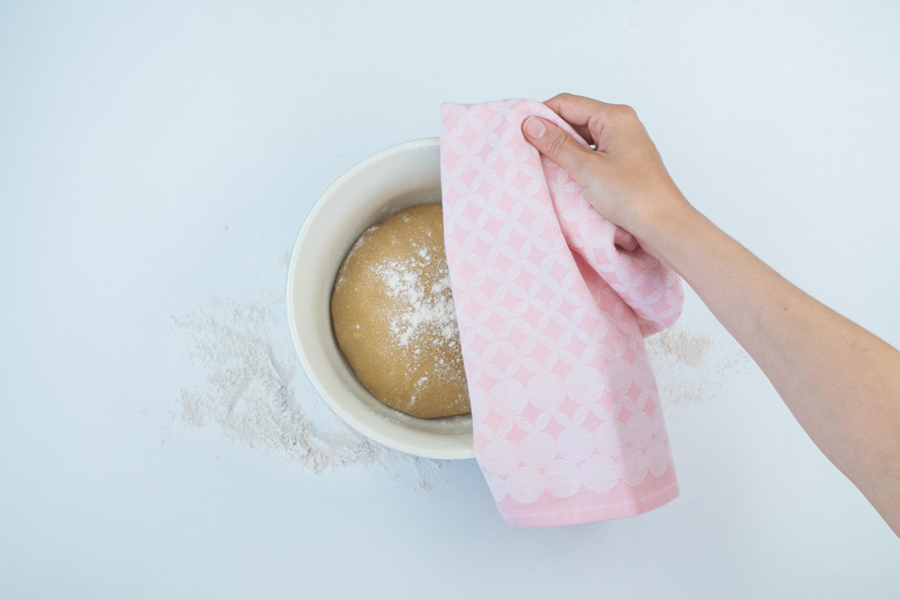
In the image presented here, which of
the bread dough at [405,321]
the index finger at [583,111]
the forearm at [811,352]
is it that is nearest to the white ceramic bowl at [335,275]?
the bread dough at [405,321]

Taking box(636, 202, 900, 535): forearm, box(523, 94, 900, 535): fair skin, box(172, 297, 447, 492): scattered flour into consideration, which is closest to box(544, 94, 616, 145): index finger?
box(523, 94, 900, 535): fair skin

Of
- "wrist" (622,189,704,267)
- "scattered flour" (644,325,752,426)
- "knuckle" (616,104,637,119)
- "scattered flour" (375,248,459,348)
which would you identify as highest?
"knuckle" (616,104,637,119)

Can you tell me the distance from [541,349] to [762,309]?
18 centimetres

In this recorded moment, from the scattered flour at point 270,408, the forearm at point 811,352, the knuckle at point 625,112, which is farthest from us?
the scattered flour at point 270,408

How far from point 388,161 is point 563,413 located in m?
0.29

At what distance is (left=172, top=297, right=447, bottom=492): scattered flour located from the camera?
0.70m

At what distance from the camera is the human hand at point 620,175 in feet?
1.60

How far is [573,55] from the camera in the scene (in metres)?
0.80

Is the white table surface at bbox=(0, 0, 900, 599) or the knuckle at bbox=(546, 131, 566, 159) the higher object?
the knuckle at bbox=(546, 131, 566, 159)

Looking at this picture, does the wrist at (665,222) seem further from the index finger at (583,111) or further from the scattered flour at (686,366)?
the scattered flour at (686,366)

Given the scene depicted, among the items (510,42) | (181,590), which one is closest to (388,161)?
(510,42)

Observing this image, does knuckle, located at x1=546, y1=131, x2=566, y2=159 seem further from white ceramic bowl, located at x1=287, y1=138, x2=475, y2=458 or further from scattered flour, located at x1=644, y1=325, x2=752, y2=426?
scattered flour, located at x1=644, y1=325, x2=752, y2=426

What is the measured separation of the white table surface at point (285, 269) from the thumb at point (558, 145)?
11.8 inches

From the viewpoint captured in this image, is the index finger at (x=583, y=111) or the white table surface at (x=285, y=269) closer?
the index finger at (x=583, y=111)
